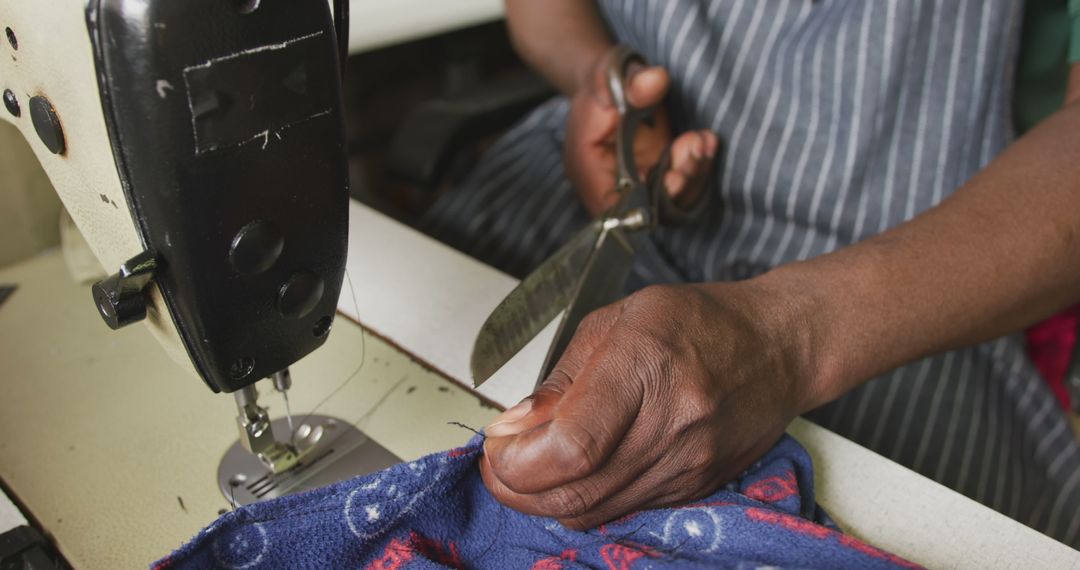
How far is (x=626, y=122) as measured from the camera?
2.87 feet

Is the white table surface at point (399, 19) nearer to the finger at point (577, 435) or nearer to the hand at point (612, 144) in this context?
the hand at point (612, 144)

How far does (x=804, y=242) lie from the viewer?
3.01 feet

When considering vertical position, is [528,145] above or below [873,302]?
below

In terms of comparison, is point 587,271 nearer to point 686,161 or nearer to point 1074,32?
point 686,161

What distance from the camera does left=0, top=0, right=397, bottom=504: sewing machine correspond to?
0.38 m

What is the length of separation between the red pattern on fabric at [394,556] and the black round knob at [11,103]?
1.03 feet

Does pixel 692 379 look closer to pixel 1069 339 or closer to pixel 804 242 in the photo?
pixel 804 242

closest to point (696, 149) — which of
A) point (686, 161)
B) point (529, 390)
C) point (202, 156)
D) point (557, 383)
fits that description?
point (686, 161)

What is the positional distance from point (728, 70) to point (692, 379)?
1.84ft

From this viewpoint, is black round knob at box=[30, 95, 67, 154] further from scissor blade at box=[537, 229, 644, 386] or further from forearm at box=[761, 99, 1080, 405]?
forearm at box=[761, 99, 1080, 405]

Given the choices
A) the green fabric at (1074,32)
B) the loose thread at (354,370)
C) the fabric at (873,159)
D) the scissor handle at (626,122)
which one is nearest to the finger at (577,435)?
the loose thread at (354,370)

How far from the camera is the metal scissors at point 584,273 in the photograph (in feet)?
1.81

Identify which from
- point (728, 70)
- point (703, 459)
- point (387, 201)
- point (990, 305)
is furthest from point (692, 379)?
point (387, 201)

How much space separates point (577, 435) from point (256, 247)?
0.64 ft
